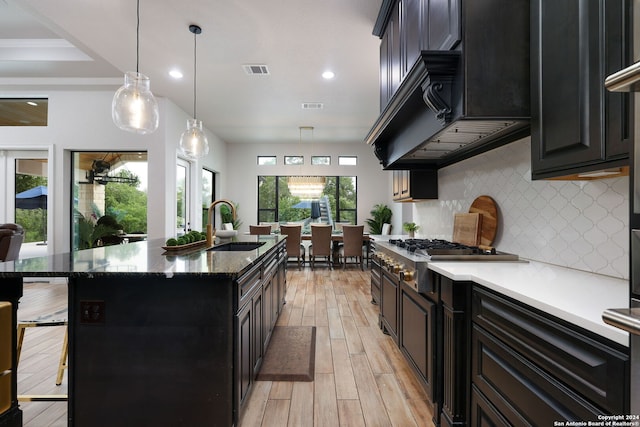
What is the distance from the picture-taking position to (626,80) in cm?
60

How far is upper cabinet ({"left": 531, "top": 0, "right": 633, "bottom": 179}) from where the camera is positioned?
38.8 inches

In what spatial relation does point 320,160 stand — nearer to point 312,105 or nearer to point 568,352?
point 312,105

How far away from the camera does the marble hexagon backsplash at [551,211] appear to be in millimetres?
1383

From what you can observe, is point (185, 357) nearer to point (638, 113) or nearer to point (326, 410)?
point (326, 410)

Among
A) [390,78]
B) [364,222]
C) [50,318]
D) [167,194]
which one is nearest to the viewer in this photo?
[50,318]

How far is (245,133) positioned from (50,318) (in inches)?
242

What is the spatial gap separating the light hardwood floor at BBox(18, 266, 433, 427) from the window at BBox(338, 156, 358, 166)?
17.7 ft

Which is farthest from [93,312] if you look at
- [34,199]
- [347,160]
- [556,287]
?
[347,160]

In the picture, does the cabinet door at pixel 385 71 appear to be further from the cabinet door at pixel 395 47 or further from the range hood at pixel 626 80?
the range hood at pixel 626 80

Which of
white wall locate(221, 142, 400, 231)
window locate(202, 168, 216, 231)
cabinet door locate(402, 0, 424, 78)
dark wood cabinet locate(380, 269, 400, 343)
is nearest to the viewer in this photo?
cabinet door locate(402, 0, 424, 78)

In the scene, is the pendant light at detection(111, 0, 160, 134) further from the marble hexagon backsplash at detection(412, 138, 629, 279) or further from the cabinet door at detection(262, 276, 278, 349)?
the marble hexagon backsplash at detection(412, 138, 629, 279)

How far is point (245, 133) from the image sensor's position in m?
7.46

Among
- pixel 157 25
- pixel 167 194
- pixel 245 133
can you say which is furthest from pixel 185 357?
pixel 245 133

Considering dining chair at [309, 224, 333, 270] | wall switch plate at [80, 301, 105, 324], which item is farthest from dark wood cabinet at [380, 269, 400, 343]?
dining chair at [309, 224, 333, 270]
